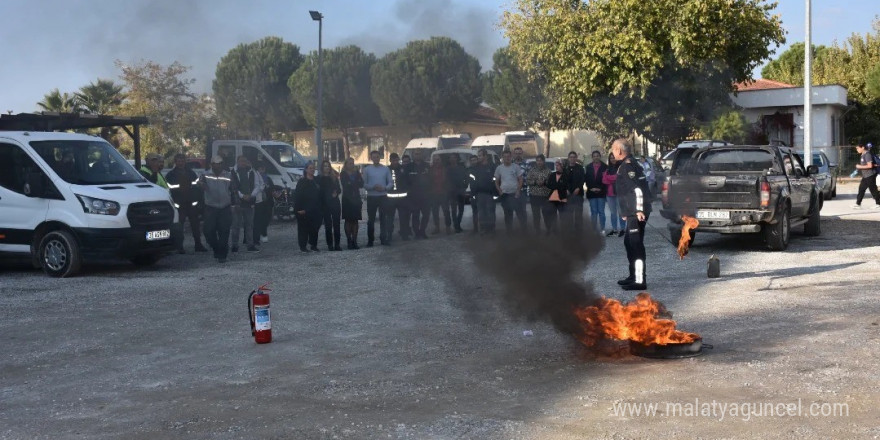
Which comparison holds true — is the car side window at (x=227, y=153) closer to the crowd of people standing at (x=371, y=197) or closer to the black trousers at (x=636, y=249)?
the crowd of people standing at (x=371, y=197)

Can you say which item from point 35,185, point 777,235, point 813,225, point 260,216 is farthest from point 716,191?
point 35,185

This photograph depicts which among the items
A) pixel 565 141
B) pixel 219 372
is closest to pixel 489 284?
pixel 219 372

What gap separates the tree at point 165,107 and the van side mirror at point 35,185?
118 feet

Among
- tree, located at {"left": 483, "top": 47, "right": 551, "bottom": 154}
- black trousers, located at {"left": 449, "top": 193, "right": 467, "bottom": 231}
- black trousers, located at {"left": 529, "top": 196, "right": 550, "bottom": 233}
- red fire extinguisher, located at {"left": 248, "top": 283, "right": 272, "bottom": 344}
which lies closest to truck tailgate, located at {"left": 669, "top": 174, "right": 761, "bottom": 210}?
black trousers, located at {"left": 529, "top": 196, "right": 550, "bottom": 233}

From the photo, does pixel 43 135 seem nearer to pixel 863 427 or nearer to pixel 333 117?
pixel 863 427

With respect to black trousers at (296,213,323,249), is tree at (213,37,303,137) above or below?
above

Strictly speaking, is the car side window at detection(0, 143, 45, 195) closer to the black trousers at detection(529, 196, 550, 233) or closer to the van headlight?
the van headlight

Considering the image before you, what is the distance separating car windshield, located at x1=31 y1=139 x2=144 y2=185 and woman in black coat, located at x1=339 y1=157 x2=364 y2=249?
146 inches

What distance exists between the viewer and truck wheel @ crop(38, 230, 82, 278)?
545 inches

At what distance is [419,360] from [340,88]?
165 feet

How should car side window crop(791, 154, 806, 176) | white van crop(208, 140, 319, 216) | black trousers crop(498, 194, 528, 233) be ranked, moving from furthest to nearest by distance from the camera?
white van crop(208, 140, 319, 216) < car side window crop(791, 154, 806, 176) < black trousers crop(498, 194, 528, 233)

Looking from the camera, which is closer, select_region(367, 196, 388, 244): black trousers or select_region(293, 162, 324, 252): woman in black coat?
select_region(293, 162, 324, 252): woman in black coat

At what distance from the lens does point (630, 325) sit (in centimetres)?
772

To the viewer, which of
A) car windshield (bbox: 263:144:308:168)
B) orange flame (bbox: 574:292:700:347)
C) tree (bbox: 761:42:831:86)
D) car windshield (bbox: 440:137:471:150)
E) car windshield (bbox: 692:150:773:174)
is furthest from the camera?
tree (bbox: 761:42:831:86)
